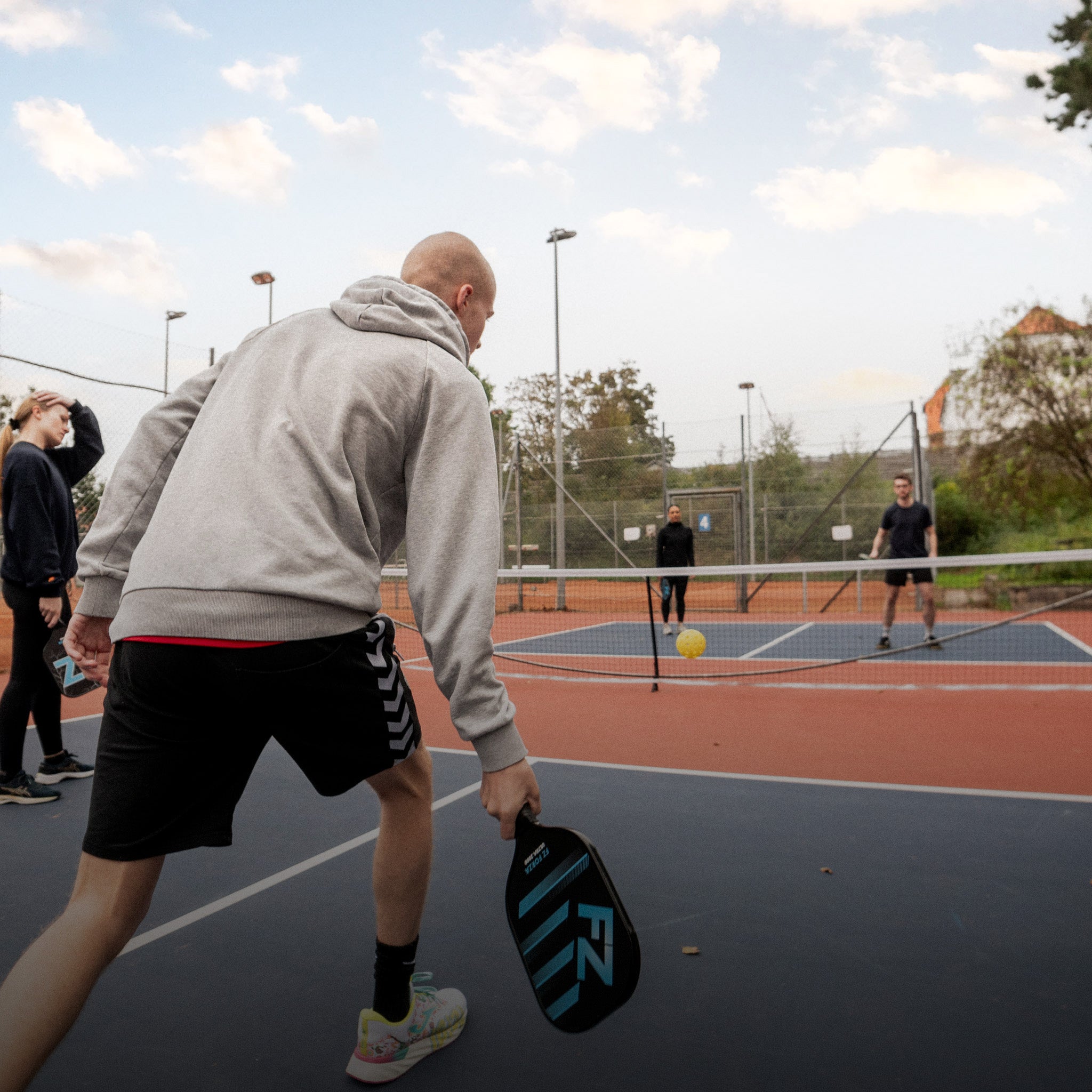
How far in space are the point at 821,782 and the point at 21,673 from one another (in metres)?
3.63

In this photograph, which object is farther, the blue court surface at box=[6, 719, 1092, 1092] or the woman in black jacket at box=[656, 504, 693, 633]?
the woman in black jacket at box=[656, 504, 693, 633]

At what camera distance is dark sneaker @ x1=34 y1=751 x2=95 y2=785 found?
418cm

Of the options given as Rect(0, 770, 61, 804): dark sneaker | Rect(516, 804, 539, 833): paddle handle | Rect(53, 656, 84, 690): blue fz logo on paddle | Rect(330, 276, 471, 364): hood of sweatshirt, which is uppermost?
Rect(330, 276, 471, 364): hood of sweatshirt

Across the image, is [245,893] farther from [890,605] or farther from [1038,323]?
[1038,323]

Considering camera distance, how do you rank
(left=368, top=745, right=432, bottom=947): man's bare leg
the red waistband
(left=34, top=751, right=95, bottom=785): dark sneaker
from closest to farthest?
the red waistband → (left=368, top=745, right=432, bottom=947): man's bare leg → (left=34, top=751, right=95, bottom=785): dark sneaker

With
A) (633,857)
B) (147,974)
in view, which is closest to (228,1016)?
(147,974)

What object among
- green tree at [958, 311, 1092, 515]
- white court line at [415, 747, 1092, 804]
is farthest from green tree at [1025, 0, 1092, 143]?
white court line at [415, 747, 1092, 804]

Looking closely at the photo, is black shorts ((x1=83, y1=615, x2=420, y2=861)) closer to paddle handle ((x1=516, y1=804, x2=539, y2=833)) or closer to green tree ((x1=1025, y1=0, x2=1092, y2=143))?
paddle handle ((x1=516, y1=804, x2=539, y2=833))

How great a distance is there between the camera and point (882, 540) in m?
9.46

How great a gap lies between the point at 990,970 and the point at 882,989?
12.3 inches

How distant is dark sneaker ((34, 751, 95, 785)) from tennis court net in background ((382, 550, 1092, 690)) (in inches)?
114

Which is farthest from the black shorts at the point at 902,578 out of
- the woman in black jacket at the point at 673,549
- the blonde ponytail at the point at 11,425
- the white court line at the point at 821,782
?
the blonde ponytail at the point at 11,425

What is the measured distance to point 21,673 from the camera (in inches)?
153

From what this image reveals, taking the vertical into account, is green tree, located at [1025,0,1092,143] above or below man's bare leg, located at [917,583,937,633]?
above
